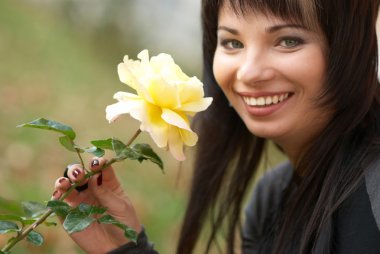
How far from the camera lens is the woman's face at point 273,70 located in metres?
1.69

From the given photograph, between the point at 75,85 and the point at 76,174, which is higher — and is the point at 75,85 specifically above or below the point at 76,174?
below

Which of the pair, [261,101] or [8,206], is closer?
[8,206]

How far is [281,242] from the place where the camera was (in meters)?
1.86

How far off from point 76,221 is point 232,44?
711 millimetres

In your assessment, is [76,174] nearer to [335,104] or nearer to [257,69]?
[257,69]

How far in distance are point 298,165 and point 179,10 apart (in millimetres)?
5428

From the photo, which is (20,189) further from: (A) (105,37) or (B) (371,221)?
(A) (105,37)

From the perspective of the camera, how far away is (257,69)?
1.68m

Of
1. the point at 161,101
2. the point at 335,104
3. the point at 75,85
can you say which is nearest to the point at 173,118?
the point at 161,101

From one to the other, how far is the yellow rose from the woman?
355 mm

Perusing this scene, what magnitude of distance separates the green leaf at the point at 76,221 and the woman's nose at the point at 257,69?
0.58 m

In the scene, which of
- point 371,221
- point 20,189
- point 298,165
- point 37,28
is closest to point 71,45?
point 37,28

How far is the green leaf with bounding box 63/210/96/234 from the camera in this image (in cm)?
128

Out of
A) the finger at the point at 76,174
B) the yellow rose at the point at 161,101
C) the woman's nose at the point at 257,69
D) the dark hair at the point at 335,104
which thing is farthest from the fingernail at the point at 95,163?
the dark hair at the point at 335,104
